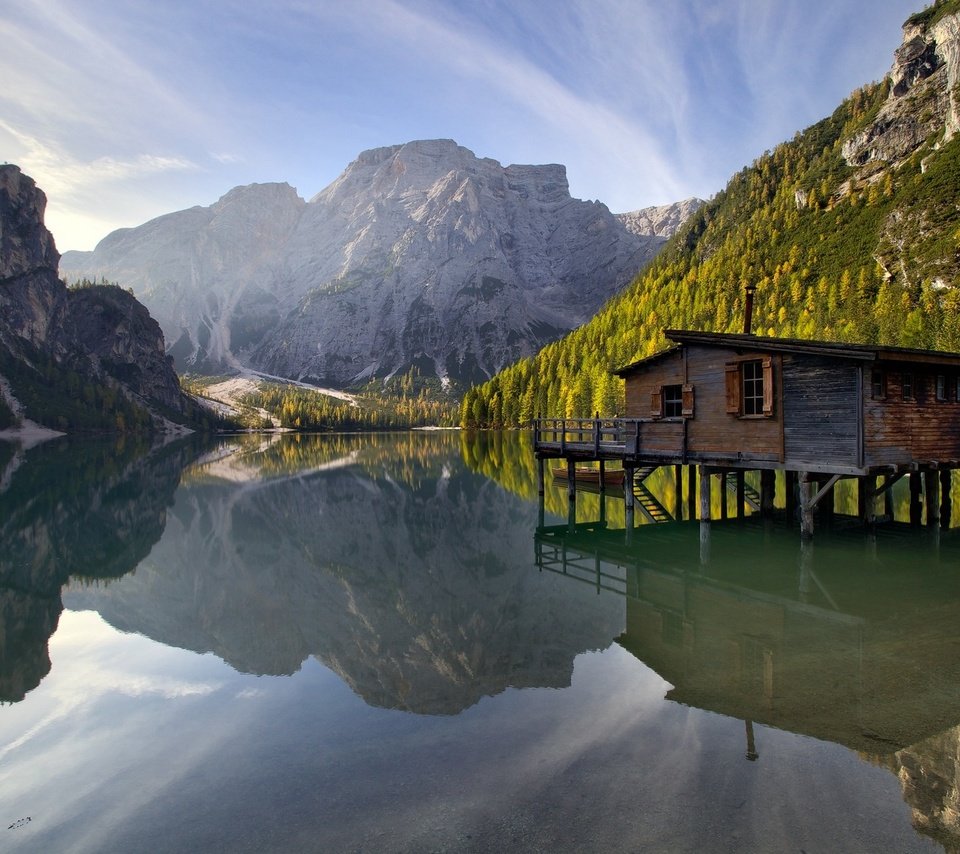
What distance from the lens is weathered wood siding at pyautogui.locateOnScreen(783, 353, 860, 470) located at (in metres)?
22.5

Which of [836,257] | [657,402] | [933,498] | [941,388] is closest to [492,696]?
[657,402]

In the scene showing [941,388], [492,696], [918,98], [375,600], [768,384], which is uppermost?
[918,98]

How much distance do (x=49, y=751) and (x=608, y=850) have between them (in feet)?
34.5

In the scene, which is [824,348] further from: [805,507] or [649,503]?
[649,503]

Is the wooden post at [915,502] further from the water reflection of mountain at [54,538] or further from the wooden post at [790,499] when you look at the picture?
the water reflection of mountain at [54,538]

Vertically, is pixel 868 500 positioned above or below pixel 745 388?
below

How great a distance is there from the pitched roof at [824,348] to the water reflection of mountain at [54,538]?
82.7 feet

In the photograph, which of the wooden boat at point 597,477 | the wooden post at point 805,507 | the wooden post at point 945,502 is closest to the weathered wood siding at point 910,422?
the wooden post at point 805,507

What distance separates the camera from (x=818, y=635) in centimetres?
1538

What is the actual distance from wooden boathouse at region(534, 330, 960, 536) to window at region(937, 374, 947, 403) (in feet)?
0.14

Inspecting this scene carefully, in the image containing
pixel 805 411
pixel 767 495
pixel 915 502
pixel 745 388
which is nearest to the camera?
pixel 805 411

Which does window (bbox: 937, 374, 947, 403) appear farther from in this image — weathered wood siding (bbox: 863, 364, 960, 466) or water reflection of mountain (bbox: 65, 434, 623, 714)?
water reflection of mountain (bbox: 65, 434, 623, 714)

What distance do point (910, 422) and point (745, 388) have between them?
650 centimetres

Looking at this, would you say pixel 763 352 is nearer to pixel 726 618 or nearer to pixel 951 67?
pixel 726 618
